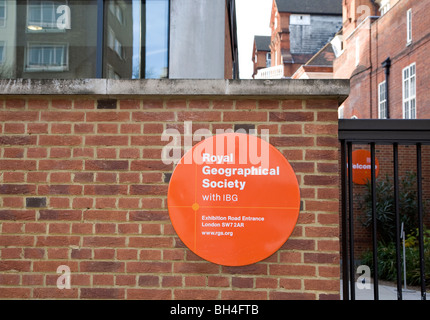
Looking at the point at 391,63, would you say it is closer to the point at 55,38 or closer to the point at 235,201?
the point at 55,38

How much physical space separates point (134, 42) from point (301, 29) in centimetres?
4607

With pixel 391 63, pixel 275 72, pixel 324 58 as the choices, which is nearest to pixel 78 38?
pixel 391 63

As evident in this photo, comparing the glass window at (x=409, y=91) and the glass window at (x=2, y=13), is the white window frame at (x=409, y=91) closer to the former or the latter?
the glass window at (x=409, y=91)

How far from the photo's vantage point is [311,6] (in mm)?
49094

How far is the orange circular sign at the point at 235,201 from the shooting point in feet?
9.13

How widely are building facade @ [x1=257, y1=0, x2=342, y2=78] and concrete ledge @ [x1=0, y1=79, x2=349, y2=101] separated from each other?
148 feet

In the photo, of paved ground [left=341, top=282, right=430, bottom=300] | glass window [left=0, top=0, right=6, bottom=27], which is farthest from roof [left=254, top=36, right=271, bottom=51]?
glass window [left=0, top=0, right=6, bottom=27]

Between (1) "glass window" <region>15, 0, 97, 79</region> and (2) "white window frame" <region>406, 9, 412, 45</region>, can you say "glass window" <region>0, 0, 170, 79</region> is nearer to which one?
(1) "glass window" <region>15, 0, 97, 79</region>

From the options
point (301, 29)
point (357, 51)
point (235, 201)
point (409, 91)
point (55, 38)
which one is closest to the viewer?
point (235, 201)

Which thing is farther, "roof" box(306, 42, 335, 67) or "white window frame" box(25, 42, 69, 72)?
"roof" box(306, 42, 335, 67)

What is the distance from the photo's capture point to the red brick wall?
110 inches

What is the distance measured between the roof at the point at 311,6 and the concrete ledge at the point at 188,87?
4828cm
